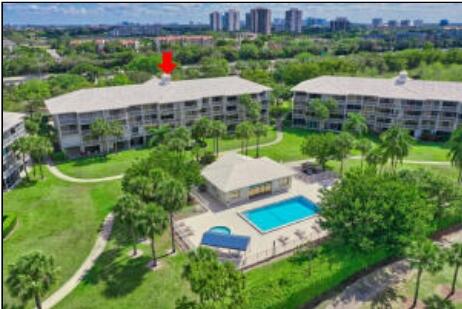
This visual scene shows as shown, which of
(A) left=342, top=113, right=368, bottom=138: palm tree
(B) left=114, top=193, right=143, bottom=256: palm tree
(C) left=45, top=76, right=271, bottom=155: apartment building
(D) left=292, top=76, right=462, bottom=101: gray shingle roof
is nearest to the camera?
(B) left=114, top=193, right=143, bottom=256: palm tree

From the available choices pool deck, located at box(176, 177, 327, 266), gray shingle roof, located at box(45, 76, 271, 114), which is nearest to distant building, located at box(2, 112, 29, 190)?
gray shingle roof, located at box(45, 76, 271, 114)

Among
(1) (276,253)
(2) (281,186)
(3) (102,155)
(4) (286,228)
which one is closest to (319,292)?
(1) (276,253)

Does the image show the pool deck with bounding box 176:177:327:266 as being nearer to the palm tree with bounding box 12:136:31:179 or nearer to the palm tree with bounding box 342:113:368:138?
the palm tree with bounding box 342:113:368:138

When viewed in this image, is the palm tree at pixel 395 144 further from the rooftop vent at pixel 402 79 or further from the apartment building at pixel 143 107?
the rooftop vent at pixel 402 79

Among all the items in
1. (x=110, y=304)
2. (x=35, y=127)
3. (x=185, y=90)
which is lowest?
(x=110, y=304)

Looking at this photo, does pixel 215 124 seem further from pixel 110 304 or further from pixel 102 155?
pixel 110 304

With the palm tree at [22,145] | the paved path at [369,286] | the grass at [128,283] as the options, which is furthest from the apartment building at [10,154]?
the paved path at [369,286]
